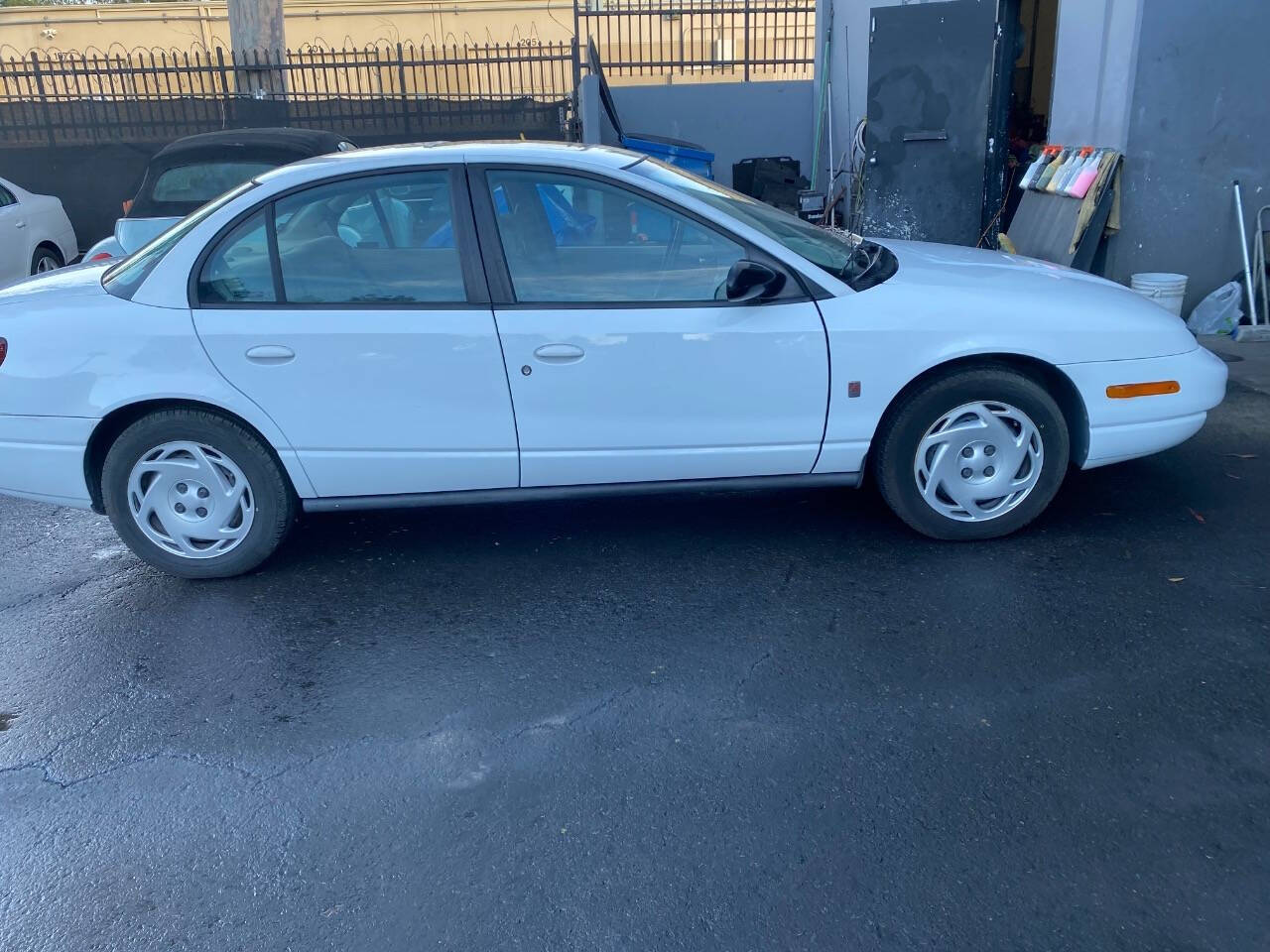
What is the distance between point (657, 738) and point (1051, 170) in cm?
717

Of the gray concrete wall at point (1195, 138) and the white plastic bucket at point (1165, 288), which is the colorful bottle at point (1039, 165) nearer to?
the gray concrete wall at point (1195, 138)

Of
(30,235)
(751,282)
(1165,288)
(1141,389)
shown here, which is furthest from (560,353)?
(30,235)

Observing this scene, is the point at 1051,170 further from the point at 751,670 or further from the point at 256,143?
the point at 751,670

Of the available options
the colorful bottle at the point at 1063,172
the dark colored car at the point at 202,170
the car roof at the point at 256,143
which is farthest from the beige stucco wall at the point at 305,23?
the colorful bottle at the point at 1063,172

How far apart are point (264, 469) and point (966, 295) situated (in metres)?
2.82

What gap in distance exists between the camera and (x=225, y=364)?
4176 millimetres

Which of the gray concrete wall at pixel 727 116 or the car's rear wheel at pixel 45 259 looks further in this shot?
the gray concrete wall at pixel 727 116

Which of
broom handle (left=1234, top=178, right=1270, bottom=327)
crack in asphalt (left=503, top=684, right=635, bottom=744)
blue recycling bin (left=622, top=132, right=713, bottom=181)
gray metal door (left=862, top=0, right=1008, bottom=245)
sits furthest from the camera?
blue recycling bin (left=622, top=132, right=713, bottom=181)

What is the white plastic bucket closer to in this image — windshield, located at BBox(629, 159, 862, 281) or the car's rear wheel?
windshield, located at BBox(629, 159, 862, 281)

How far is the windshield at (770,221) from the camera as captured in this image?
4363mm

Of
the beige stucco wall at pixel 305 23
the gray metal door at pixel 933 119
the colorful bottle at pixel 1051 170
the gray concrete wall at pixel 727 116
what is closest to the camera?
the colorful bottle at pixel 1051 170

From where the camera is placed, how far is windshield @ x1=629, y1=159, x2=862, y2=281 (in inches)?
172

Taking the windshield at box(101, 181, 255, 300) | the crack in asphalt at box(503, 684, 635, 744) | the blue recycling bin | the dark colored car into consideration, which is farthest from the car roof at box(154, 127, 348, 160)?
the crack in asphalt at box(503, 684, 635, 744)

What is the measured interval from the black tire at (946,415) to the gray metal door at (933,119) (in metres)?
6.14
